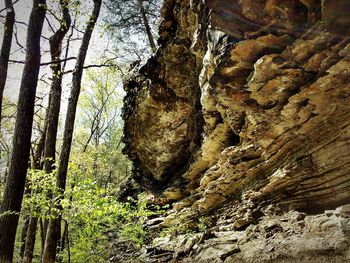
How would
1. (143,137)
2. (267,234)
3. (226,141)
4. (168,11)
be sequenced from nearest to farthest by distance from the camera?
(267,234) < (226,141) < (168,11) < (143,137)

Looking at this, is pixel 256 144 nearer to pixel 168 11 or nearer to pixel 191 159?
pixel 191 159

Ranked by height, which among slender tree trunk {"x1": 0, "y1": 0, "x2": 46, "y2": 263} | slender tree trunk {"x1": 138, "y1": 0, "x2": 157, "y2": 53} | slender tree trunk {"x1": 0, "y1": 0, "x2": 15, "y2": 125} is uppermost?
slender tree trunk {"x1": 138, "y1": 0, "x2": 157, "y2": 53}

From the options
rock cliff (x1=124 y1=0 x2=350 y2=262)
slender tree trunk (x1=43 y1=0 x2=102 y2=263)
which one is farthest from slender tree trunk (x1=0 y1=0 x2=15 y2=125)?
rock cliff (x1=124 y1=0 x2=350 y2=262)

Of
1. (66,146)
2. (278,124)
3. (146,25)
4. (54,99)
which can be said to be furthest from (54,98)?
(146,25)

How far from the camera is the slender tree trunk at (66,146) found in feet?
23.3

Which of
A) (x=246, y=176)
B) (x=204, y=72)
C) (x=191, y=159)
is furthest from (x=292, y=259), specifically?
(x=191, y=159)

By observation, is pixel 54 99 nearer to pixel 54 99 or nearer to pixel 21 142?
pixel 54 99

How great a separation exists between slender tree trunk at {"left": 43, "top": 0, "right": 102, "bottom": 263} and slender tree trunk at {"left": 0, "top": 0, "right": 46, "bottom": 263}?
4.72 feet

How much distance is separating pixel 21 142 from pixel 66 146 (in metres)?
2.09

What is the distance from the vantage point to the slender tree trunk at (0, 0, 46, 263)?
17.8 ft

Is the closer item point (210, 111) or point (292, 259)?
point (292, 259)

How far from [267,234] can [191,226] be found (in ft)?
14.5

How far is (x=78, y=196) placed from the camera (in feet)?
23.3

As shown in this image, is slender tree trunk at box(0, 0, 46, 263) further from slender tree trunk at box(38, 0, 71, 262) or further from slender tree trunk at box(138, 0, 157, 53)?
slender tree trunk at box(138, 0, 157, 53)
